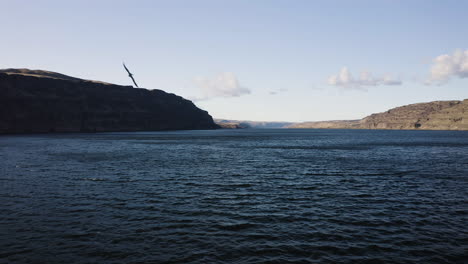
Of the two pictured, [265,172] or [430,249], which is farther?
[265,172]

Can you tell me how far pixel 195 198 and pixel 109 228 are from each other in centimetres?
847

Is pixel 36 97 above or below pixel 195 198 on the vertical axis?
above

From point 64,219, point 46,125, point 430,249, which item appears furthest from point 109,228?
point 46,125

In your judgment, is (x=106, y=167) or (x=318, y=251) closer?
(x=318, y=251)

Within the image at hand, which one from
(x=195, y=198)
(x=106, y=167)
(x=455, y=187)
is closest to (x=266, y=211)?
(x=195, y=198)

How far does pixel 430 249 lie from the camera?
14.6 metres

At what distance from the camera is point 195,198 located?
24516 mm

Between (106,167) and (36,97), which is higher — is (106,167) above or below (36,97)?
below

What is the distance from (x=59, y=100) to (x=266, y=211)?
195055 millimetres

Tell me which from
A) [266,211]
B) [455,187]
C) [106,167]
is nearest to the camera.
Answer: [266,211]

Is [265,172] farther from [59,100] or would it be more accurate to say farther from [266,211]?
[59,100]

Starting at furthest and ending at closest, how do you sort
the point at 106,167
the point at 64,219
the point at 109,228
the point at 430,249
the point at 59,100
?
1. the point at 59,100
2. the point at 106,167
3. the point at 64,219
4. the point at 109,228
5. the point at 430,249

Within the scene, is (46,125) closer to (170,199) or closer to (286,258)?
(170,199)

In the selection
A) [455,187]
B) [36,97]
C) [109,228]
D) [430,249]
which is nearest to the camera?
[430,249]
